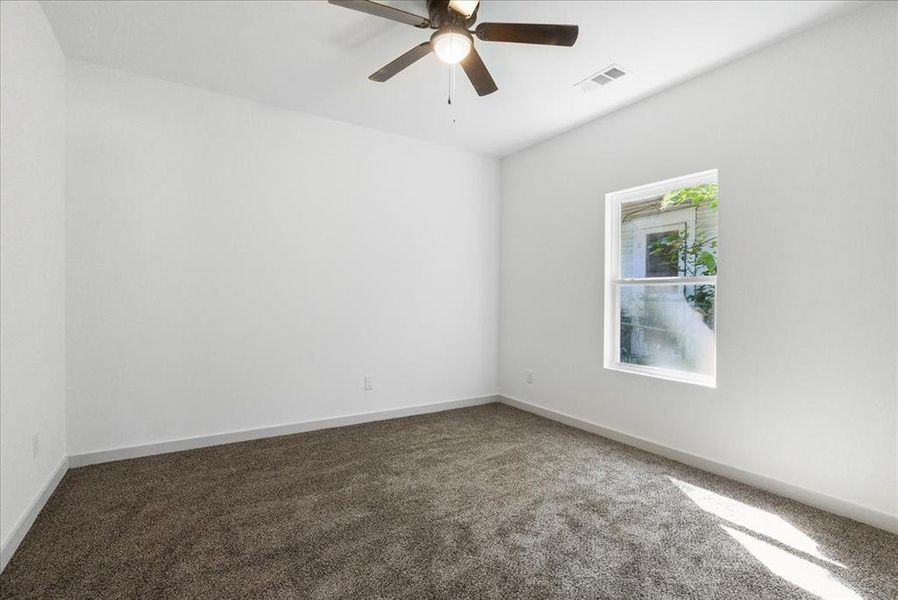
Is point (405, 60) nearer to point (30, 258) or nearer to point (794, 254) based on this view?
point (30, 258)

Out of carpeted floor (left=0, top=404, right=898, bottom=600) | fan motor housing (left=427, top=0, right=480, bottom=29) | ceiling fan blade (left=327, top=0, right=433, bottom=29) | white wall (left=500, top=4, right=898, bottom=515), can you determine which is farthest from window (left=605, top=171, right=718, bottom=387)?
ceiling fan blade (left=327, top=0, right=433, bottom=29)

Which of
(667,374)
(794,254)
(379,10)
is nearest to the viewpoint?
(379,10)

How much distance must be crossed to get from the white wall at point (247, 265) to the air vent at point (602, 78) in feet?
5.59


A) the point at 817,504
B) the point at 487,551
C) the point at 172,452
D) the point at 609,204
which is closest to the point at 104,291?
the point at 172,452

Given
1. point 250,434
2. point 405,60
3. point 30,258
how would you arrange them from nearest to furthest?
point 30,258 < point 405,60 < point 250,434

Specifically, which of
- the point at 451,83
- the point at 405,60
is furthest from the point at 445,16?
the point at 451,83

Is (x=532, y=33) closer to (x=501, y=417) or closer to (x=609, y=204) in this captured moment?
(x=609, y=204)

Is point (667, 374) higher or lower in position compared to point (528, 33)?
lower

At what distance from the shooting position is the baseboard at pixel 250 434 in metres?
2.86

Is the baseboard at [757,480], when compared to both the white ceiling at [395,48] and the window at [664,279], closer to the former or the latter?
the window at [664,279]

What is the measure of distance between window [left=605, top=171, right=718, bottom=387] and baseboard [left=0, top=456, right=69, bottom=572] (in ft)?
12.4

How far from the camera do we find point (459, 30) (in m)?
2.11

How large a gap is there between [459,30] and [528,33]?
0.35 meters

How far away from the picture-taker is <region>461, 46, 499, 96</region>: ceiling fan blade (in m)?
2.26
